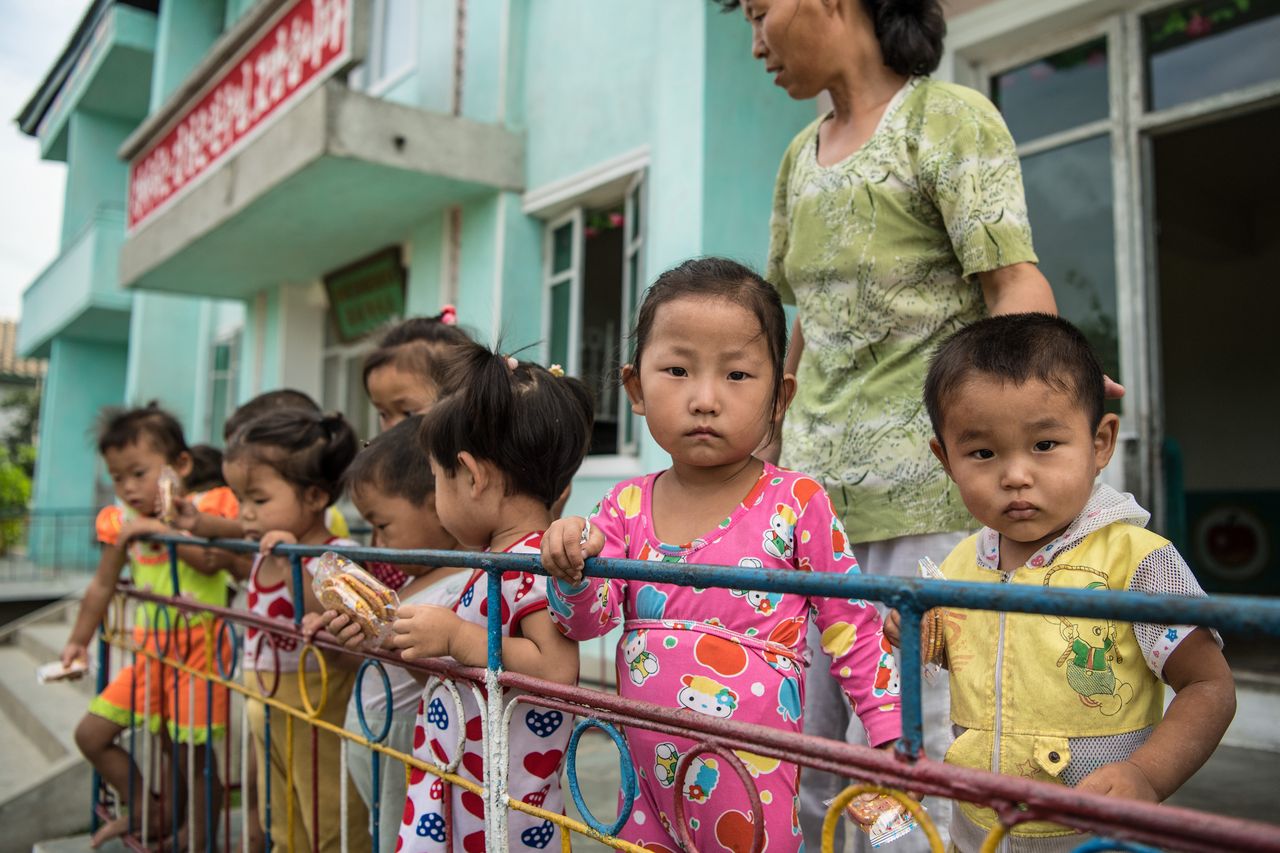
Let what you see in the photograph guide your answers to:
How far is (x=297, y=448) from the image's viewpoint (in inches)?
100.0

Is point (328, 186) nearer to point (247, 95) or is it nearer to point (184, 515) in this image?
point (247, 95)

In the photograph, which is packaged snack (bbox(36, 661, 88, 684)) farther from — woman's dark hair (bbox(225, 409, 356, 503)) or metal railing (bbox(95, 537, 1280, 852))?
metal railing (bbox(95, 537, 1280, 852))

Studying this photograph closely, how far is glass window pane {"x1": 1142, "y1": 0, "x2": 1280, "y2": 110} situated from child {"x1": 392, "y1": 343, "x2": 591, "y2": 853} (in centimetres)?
336

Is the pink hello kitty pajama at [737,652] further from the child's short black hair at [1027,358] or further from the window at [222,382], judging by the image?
the window at [222,382]

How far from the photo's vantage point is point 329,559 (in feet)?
5.41

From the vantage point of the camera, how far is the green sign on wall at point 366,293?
763 cm

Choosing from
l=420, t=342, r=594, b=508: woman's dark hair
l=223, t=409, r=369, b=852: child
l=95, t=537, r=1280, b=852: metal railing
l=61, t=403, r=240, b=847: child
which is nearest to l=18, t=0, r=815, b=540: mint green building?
l=223, t=409, r=369, b=852: child

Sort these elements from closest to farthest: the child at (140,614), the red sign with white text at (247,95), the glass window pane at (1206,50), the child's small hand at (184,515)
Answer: the child's small hand at (184,515) → the child at (140,614) → the glass window pane at (1206,50) → the red sign with white text at (247,95)

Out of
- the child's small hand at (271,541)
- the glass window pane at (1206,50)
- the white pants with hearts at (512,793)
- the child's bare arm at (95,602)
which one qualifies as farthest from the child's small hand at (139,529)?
the glass window pane at (1206,50)

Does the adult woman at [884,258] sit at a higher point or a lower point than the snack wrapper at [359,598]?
higher

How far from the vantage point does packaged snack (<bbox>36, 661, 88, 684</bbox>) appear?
2.75m

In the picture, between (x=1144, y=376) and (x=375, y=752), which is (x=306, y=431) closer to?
(x=375, y=752)

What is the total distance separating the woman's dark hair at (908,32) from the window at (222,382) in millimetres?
9341

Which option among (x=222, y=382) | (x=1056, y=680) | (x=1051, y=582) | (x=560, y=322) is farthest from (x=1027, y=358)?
(x=222, y=382)
